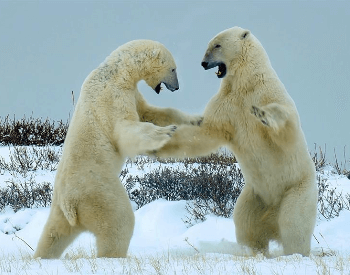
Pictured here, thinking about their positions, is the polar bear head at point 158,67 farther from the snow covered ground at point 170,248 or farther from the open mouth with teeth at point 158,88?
the snow covered ground at point 170,248

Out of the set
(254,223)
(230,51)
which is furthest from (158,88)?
(254,223)

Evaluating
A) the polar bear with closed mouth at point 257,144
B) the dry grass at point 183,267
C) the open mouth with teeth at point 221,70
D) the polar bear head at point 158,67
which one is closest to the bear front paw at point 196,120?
the polar bear with closed mouth at point 257,144

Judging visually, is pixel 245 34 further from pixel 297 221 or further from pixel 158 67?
pixel 297 221

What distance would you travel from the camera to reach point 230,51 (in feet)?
15.0

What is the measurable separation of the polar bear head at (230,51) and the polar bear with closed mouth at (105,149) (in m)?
0.42

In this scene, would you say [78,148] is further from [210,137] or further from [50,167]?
[50,167]

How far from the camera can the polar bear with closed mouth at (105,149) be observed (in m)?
3.82

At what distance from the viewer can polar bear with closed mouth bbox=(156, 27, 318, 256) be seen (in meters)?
4.25

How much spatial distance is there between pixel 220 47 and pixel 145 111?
0.94 metres

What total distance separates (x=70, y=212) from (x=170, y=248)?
217 centimetres

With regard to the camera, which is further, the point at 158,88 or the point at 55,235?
the point at 158,88

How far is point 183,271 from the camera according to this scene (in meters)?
2.98

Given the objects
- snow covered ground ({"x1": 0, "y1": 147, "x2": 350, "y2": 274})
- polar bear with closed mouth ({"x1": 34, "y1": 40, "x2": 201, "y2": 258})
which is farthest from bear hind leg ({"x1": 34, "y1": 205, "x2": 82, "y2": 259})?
snow covered ground ({"x1": 0, "y1": 147, "x2": 350, "y2": 274})

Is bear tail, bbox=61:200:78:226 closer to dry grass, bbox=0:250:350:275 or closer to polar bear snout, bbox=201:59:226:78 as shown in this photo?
dry grass, bbox=0:250:350:275
